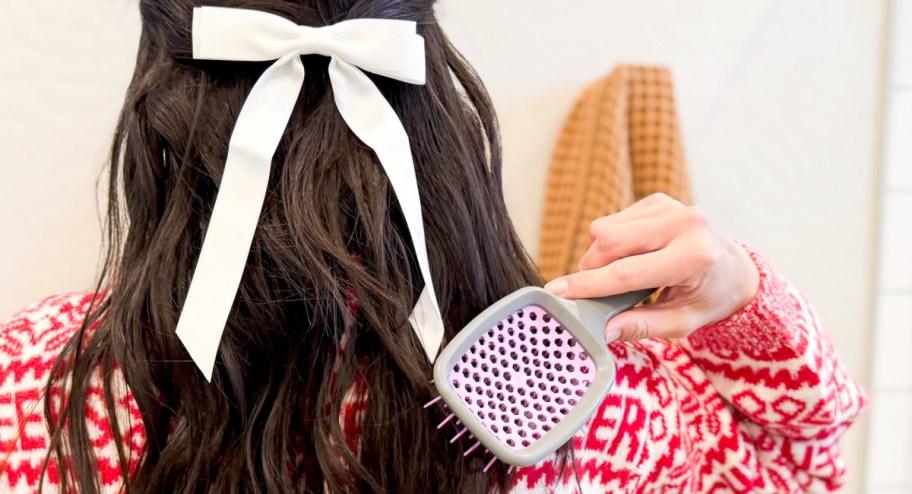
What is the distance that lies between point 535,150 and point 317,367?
0.41 metres

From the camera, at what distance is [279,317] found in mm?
389

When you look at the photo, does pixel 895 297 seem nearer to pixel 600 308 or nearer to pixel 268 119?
pixel 600 308

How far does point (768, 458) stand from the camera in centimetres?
52

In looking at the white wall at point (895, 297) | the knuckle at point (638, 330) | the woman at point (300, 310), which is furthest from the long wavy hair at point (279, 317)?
the white wall at point (895, 297)

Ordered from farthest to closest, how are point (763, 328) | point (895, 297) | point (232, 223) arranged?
point (895, 297)
point (763, 328)
point (232, 223)

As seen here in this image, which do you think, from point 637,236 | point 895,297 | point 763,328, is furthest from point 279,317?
point 895,297

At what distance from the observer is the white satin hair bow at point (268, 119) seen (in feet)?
1.20

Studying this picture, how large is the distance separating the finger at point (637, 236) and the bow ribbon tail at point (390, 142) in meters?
0.11

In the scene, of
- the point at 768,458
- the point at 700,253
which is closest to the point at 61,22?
the point at 700,253

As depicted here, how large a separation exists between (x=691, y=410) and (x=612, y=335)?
0.14 meters

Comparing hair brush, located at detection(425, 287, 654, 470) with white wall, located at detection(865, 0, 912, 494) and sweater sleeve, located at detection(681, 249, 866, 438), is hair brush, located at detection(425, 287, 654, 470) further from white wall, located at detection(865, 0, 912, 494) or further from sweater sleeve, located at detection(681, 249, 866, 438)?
white wall, located at detection(865, 0, 912, 494)

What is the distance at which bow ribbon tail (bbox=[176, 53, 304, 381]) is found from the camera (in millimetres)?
363

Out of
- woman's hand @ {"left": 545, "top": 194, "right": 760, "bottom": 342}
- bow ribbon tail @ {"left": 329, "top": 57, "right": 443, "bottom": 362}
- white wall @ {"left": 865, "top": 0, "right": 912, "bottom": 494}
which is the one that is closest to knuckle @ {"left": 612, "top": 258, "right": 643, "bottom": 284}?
woman's hand @ {"left": 545, "top": 194, "right": 760, "bottom": 342}

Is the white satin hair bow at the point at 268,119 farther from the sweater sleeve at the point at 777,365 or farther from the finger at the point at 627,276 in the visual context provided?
the sweater sleeve at the point at 777,365
